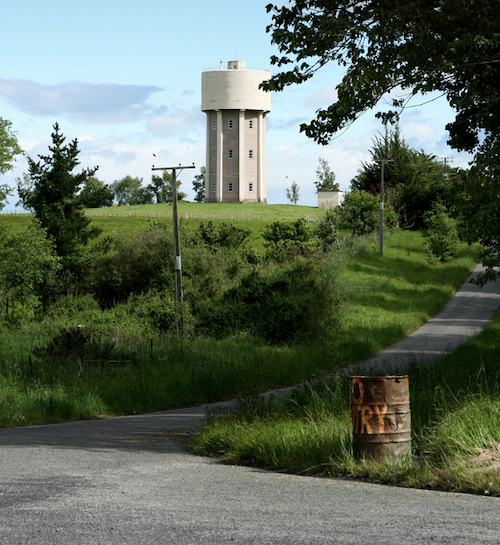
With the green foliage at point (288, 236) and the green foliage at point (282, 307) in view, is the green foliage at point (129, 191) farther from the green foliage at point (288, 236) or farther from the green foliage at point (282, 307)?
the green foliage at point (282, 307)

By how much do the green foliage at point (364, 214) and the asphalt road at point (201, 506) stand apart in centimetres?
6603

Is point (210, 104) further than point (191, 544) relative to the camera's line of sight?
Yes

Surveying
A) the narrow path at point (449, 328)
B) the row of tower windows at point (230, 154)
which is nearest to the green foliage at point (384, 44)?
the narrow path at point (449, 328)

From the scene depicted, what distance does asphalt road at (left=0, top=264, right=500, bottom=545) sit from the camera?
588 centimetres

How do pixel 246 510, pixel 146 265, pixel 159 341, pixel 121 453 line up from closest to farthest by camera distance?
1. pixel 246 510
2. pixel 121 453
3. pixel 159 341
4. pixel 146 265

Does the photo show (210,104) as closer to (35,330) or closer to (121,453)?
(35,330)

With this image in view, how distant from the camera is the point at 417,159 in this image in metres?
82.8

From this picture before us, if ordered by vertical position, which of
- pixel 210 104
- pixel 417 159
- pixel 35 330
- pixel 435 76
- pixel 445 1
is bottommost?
pixel 35 330

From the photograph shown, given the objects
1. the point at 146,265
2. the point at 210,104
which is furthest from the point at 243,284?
the point at 210,104

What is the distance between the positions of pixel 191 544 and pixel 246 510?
1129mm

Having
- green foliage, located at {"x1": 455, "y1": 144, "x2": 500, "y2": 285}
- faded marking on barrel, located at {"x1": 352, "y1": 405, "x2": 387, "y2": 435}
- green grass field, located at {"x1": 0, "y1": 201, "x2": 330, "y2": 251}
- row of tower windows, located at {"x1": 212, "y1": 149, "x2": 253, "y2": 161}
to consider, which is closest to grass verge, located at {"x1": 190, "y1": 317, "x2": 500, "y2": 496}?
faded marking on barrel, located at {"x1": 352, "y1": 405, "x2": 387, "y2": 435}

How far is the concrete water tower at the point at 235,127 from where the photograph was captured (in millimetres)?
114312

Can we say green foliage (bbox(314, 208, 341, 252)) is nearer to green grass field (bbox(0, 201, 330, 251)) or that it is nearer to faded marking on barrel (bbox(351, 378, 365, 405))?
green grass field (bbox(0, 201, 330, 251))

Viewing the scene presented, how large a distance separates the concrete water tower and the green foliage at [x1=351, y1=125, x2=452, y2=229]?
35.6 m
